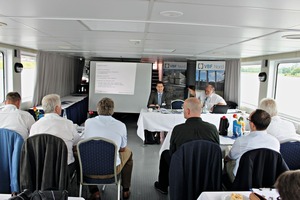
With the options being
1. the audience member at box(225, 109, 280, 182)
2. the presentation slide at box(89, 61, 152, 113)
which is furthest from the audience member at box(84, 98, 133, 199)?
the presentation slide at box(89, 61, 152, 113)

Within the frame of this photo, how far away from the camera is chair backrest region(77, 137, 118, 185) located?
242 cm

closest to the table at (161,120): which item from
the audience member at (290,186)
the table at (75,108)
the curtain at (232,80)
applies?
the table at (75,108)

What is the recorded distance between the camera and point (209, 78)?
7516mm

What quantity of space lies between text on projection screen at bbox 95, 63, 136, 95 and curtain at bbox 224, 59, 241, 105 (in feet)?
9.24

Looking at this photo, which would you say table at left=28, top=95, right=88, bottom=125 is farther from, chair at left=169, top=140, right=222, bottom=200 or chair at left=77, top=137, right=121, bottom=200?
chair at left=169, top=140, right=222, bottom=200

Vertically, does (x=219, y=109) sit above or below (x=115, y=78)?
below

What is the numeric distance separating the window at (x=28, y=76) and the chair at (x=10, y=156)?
133 inches

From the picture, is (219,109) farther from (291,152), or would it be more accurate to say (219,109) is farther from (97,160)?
(97,160)

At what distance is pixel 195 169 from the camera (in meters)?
2.25

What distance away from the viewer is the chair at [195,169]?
2.21m

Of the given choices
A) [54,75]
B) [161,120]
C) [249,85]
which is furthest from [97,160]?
[249,85]

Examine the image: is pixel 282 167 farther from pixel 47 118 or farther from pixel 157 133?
pixel 157 133

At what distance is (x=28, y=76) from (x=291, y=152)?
5.67 meters

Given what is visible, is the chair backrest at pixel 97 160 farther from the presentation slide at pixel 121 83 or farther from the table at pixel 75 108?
the presentation slide at pixel 121 83
